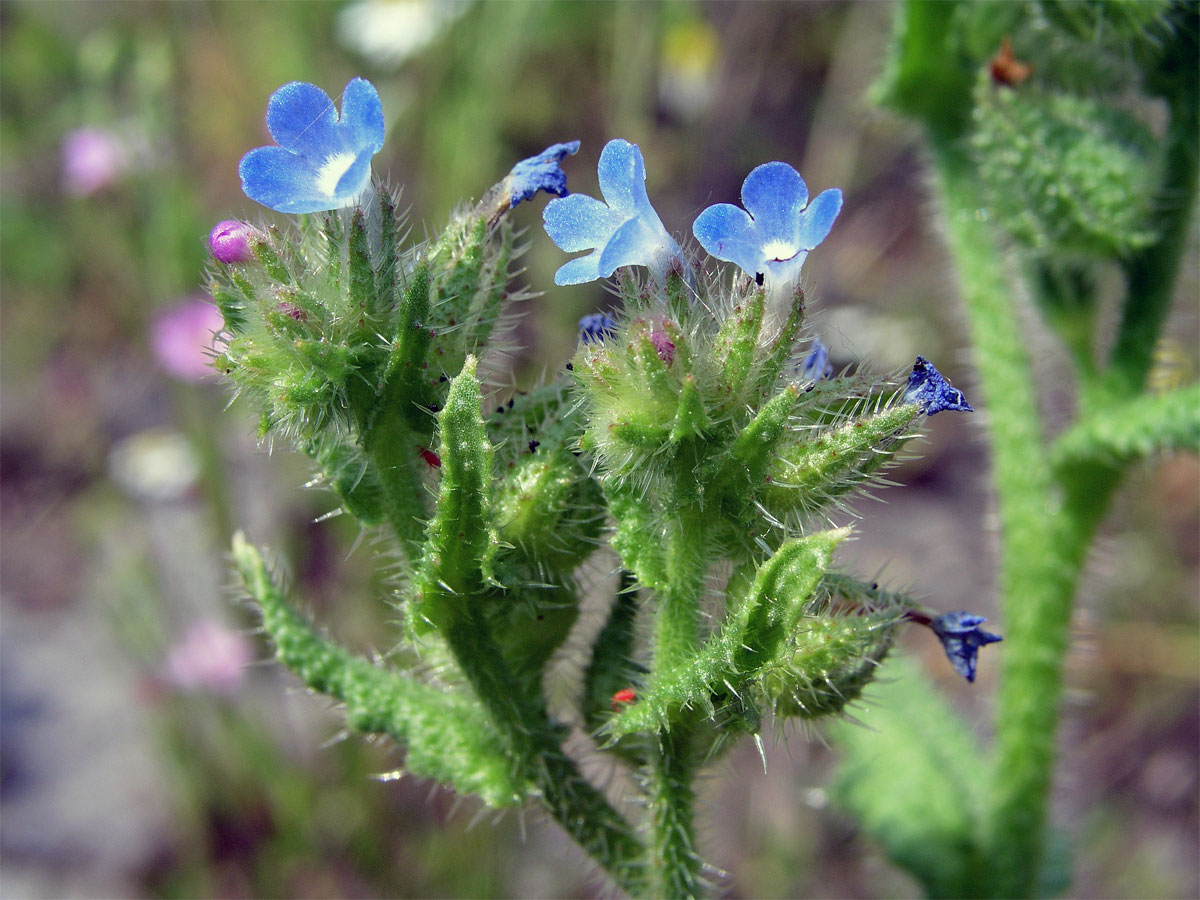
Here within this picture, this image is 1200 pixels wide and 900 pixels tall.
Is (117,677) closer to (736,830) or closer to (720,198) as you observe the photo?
(736,830)

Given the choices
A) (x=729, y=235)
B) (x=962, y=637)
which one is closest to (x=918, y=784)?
(x=962, y=637)

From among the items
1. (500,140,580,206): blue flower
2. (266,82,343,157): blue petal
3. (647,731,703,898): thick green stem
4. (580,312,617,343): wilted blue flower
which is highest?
(266,82,343,157): blue petal

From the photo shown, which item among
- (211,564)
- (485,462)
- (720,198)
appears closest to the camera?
(485,462)

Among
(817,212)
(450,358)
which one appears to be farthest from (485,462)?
(817,212)

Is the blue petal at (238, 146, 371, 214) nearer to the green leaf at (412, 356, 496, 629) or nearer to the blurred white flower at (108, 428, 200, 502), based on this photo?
the green leaf at (412, 356, 496, 629)

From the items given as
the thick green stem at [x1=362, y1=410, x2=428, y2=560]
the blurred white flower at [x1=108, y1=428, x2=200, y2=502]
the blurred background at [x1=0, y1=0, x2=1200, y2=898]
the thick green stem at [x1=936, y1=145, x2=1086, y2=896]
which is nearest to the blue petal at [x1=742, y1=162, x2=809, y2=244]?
the thick green stem at [x1=362, y1=410, x2=428, y2=560]
